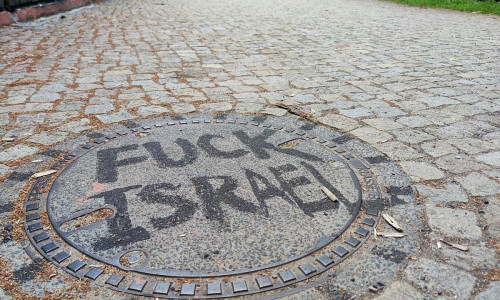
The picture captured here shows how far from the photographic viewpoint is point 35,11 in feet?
30.7

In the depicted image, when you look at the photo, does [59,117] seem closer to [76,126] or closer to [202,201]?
[76,126]

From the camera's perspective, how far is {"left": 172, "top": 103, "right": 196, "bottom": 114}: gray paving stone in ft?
13.0

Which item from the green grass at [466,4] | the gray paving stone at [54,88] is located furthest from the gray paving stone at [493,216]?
the green grass at [466,4]

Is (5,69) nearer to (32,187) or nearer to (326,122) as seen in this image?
(32,187)

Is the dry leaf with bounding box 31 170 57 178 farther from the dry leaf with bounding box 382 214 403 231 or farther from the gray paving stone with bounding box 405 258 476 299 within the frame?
the gray paving stone with bounding box 405 258 476 299

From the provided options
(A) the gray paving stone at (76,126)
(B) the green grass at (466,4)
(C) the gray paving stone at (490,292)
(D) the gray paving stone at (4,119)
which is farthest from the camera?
(B) the green grass at (466,4)

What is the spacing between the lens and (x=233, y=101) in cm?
424

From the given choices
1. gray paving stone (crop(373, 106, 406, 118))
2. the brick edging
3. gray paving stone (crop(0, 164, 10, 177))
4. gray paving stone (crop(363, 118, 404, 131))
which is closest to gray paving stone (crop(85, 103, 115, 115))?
gray paving stone (crop(0, 164, 10, 177))

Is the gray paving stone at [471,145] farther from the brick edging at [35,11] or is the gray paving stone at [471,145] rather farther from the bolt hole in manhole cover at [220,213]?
the brick edging at [35,11]

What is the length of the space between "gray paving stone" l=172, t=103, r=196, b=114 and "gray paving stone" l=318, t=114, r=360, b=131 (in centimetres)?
126

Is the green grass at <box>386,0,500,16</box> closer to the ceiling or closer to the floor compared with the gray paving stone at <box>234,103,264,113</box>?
closer to the ceiling

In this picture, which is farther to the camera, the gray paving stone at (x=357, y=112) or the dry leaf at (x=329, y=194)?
the gray paving stone at (x=357, y=112)

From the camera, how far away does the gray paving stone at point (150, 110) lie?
3.90 m

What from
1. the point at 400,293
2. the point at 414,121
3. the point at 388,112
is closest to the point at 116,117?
the point at 388,112
